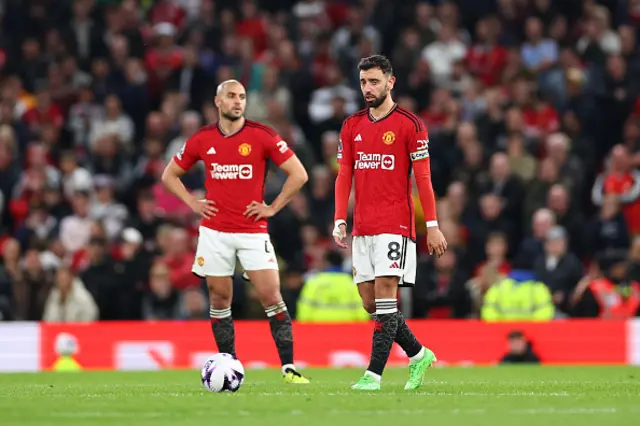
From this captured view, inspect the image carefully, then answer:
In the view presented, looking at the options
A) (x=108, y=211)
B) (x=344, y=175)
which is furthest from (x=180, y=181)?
(x=108, y=211)

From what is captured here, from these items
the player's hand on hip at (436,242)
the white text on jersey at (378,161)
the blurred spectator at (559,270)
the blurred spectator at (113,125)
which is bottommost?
the blurred spectator at (559,270)

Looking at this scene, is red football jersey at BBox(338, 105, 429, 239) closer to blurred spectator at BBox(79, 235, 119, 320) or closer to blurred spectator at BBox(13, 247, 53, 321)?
blurred spectator at BBox(79, 235, 119, 320)

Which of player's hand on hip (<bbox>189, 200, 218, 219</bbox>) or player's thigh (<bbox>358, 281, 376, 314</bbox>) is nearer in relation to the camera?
player's thigh (<bbox>358, 281, 376, 314</bbox>)

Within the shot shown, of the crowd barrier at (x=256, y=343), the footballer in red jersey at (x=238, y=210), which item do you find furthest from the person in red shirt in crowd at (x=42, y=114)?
the footballer in red jersey at (x=238, y=210)

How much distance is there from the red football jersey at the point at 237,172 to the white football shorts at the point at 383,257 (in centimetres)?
146

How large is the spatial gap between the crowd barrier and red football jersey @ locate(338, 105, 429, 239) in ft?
22.0

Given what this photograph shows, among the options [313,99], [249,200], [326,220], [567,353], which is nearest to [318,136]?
[313,99]

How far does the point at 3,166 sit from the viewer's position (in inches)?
849

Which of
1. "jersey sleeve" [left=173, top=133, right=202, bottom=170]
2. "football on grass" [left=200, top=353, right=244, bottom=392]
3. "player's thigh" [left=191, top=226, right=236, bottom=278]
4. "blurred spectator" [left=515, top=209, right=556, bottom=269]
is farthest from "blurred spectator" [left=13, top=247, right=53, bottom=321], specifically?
"football on grass" [left=200, top=353, right=244, bottom=392]

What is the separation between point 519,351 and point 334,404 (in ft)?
26.6

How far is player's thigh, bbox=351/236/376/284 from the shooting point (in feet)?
37.3

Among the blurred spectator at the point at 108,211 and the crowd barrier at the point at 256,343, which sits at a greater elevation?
the blurred spectator at the point at 108,211

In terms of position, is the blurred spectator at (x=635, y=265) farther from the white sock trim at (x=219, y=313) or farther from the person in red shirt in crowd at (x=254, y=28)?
the person in red shirt in crowd at (x=254, y=28)

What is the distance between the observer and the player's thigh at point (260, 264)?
41.4 feet
